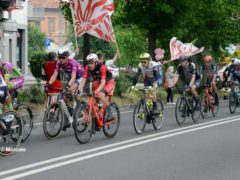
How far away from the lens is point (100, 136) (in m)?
13.5

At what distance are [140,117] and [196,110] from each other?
3.31 meters

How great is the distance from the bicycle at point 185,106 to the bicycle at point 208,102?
3.12 ft

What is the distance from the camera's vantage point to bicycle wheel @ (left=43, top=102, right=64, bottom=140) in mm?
12477

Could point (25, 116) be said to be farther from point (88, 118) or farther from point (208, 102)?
point (208, 102)

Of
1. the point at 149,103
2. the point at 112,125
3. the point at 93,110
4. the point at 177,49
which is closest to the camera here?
the point at 93,110

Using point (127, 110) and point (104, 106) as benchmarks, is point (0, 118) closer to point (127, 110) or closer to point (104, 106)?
point (104, 106)

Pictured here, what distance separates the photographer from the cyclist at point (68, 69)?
12945 millimetres

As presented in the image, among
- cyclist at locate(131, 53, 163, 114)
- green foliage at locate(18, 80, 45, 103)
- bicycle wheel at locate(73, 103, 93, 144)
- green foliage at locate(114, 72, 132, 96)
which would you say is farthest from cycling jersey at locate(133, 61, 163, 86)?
green foliage at locate(114, 72, 132, 96)

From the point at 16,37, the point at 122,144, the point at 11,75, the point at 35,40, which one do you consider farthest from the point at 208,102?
the point at 35,40

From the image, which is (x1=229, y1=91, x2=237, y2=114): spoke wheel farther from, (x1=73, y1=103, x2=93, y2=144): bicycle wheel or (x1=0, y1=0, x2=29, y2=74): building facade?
(x1=0, y1=0, x2=29, y2=74): building facade

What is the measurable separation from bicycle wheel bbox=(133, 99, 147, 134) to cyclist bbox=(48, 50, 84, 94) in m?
1.44

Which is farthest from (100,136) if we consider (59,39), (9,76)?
(59,39)

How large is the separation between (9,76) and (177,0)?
19.1 metres

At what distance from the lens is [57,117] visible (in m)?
12.7
